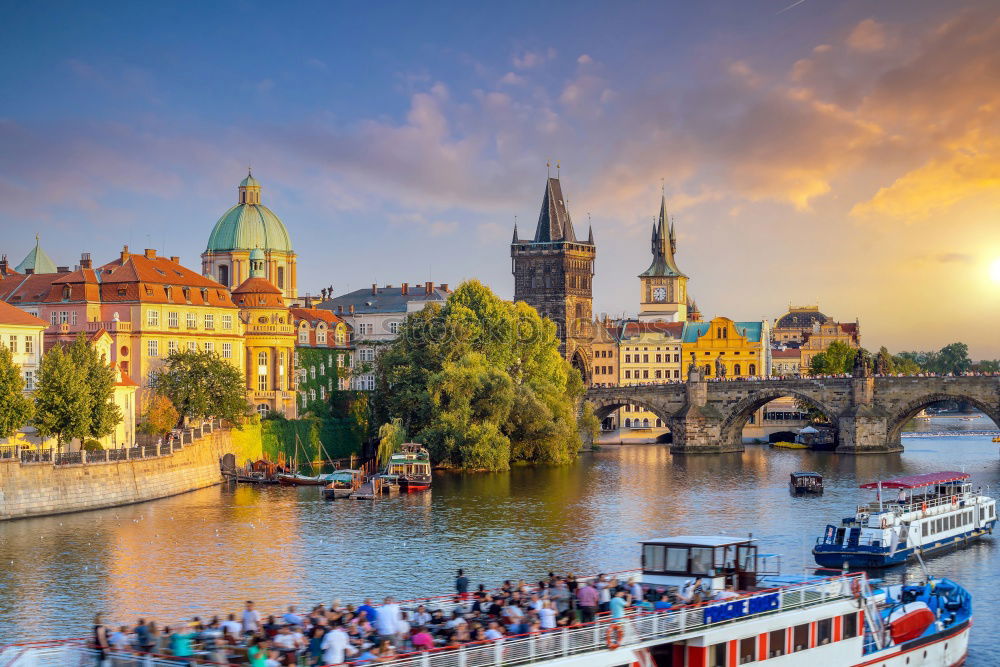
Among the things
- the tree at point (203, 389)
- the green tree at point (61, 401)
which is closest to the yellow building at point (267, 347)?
the tree at point (203, 389)

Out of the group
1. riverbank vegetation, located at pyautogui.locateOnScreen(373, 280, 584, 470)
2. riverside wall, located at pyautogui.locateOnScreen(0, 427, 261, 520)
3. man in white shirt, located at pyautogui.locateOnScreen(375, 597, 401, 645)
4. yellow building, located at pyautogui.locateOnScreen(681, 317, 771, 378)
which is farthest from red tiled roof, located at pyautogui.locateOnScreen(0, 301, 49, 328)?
yellow building, located at pyautogui.locateOnScreen(681, 317, 771, 378)

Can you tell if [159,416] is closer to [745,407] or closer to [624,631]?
[745,407]

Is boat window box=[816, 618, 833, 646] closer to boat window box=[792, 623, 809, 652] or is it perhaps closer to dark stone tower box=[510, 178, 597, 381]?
boat window box=[792, 623, 809, 652]

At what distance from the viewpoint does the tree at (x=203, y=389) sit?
85375 mm

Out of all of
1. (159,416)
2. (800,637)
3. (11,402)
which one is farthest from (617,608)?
(159,416)

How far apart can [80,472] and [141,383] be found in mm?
24975

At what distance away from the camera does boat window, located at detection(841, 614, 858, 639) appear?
110 ft

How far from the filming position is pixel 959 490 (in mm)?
62969

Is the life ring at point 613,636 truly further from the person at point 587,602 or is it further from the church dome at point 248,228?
the church dome at point 248,228

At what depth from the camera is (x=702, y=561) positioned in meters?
33.3

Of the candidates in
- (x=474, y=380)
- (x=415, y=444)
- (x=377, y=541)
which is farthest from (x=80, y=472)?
(x=474, y=380)

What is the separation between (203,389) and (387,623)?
59924 millimetres

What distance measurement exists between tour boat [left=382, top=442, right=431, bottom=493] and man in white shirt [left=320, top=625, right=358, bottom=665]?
2049 inches

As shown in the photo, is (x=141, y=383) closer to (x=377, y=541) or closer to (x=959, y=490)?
(x=377, y=541)
